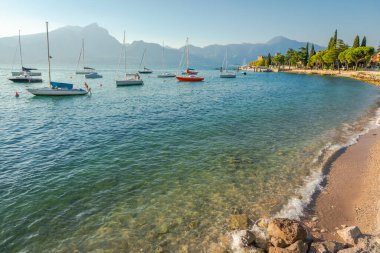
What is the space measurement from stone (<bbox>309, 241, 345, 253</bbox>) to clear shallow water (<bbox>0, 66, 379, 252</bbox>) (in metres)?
3.30

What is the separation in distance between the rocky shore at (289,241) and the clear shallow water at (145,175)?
0.93 metres

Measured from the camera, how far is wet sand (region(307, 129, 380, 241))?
431 inches

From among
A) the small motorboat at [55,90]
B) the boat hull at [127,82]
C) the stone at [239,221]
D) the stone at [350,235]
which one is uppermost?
the boat hull at [127,82]

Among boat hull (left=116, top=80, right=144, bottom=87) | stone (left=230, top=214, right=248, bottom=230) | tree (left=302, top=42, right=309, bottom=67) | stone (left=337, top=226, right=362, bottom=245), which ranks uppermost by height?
tree (left=302, top=42, right=309, bottom=67)

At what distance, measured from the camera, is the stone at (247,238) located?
9.41m

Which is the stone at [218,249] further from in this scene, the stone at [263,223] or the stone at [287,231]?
the stone at [263,223]

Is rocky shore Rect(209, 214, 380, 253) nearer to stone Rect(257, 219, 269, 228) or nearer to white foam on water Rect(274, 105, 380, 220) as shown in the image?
stone Rect(257, 219, 269, 228)

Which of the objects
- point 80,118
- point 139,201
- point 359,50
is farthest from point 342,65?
point 139,201

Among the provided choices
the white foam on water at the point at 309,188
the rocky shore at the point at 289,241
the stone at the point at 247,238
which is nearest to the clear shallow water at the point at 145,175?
the white foam on water at the point at 309,188

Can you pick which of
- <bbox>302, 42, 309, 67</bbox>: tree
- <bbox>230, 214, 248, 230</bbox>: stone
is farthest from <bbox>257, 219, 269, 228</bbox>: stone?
<bbox>302, 42, 309, 67</bbox>: tree

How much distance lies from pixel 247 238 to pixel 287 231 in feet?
4.92

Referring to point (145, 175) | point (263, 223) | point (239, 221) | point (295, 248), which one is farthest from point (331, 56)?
point (295, 248)

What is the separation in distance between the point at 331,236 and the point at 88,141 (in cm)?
1969

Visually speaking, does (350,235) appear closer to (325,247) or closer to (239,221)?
(325,247)
